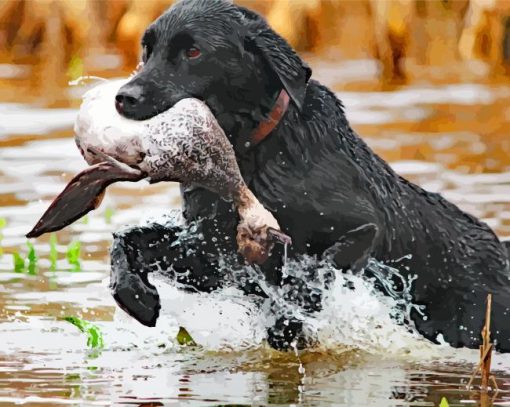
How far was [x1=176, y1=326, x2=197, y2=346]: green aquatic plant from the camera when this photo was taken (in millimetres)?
6531

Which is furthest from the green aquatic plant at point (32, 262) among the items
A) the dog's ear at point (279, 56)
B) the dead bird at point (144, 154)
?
the dog's ear at point (279, 56)

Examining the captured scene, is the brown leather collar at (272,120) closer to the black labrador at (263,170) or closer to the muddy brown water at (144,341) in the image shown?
the black labrador at (263,170)

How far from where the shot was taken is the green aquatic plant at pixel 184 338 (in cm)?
653

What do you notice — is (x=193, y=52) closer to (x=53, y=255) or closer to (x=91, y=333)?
(x=91, y=333)

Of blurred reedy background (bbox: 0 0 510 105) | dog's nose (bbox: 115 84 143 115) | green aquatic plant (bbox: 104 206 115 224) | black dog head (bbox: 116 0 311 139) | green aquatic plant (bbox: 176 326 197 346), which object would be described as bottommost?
green aquatic plant (bbox: 176 326 197 346)

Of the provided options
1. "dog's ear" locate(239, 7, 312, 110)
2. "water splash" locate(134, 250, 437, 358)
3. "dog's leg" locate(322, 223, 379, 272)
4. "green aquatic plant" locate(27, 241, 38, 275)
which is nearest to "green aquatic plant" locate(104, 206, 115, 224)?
"green aquatic plant" locate(27, 241, 38, 275)

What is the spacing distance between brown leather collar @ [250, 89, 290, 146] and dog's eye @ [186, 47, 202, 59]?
1.27 feet

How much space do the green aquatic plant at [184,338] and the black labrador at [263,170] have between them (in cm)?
20

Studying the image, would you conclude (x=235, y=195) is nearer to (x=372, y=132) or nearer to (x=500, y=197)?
(x=500, y=197)

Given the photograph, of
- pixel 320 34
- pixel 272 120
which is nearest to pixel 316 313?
pixel 272 120

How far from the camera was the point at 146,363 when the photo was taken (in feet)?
20.2

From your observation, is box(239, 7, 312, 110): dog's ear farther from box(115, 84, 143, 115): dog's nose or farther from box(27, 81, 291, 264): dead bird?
box(115, 84, 143, 115): dog's nose

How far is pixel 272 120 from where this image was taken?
628 centimetres

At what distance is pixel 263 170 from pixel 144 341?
97cm
